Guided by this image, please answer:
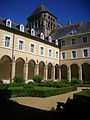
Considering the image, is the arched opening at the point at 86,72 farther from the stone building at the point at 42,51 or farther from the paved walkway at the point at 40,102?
the paved walkway at the point at 40,102

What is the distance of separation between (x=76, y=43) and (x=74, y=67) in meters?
5.61

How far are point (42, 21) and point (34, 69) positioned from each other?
16.1 meters

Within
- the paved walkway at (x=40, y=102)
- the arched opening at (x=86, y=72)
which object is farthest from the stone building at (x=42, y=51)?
the paved walkway at (x=40, y=102)

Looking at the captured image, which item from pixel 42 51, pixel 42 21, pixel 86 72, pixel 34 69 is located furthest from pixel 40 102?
pixel 42 21

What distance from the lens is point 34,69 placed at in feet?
72.7

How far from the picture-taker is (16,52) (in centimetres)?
1892

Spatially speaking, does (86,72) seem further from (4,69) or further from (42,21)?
(42,21)

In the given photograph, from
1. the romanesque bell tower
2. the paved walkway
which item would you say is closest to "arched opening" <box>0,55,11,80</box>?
the paved walkway

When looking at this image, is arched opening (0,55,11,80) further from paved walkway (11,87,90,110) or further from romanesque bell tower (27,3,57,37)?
romanesque bell tower (27,3,57,37)

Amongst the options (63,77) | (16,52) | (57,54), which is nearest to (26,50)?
(16,52)

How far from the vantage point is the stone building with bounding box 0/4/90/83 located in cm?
1838

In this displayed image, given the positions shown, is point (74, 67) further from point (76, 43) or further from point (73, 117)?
point (73, 117)

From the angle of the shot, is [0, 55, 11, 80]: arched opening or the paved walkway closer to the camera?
the paved walkway

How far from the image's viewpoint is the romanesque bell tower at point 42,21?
33188mm
